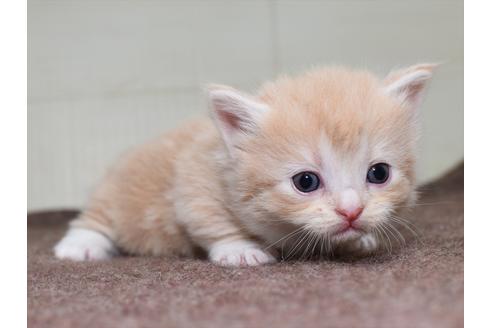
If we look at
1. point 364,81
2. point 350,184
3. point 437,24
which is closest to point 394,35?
point 437,24

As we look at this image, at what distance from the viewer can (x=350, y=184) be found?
1.78 meters

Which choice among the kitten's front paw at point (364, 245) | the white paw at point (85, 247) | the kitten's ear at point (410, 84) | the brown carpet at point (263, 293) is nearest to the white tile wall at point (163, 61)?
the white paw at point (85, 247)

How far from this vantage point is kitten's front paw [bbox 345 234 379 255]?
2000 mm

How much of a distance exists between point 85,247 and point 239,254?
867 mm

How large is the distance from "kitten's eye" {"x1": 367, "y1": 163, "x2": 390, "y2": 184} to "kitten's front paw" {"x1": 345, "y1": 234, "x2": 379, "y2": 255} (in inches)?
8.5

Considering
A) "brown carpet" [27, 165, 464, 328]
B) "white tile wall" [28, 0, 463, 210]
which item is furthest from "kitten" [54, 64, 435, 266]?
"white tile wall" [28, 0, 463, 210]

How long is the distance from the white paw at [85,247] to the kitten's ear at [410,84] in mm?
1389

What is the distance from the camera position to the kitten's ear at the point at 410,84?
2.01 metres

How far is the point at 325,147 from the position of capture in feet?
5.86

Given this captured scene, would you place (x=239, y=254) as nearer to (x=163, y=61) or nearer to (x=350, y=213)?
(x=350, y=213)

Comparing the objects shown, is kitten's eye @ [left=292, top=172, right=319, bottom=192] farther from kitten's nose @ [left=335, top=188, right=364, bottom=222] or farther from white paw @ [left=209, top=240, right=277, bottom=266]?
white paw @ [left=209, top=240, right=277, bottom=266]
